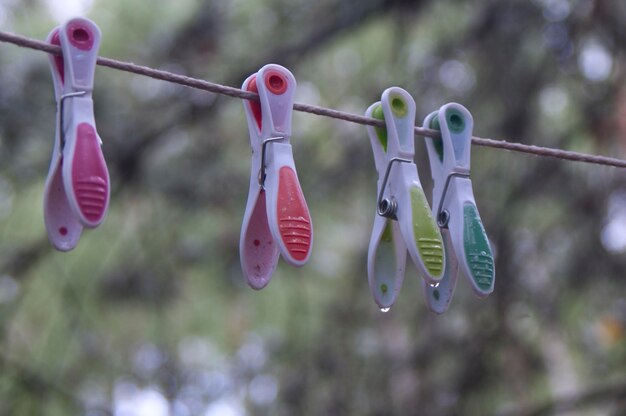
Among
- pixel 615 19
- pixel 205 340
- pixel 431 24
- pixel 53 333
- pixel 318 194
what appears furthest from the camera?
pixel 205 340

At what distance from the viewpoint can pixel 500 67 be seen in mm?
3111

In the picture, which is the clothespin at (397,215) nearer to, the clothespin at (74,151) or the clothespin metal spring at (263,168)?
the clothespin metal spring at (263,168)

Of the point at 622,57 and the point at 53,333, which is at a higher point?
the point at 622,57

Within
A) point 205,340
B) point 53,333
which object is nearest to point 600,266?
point 53,333

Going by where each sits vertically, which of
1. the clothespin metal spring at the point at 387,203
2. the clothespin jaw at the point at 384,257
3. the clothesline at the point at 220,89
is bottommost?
the clothespin jaw at the point at 384,257

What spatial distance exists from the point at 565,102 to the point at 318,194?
1.01 m

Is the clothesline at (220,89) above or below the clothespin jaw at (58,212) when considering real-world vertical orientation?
above

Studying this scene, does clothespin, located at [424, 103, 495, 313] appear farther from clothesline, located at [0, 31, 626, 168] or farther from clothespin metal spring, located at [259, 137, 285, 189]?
clothespin metal spring, located at [259, 137, 285, 189]

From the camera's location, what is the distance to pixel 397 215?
3.77 ft

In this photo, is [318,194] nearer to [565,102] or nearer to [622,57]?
[565,102]

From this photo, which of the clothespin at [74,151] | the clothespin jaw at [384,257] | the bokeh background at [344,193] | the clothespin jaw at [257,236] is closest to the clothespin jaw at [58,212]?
the clothespin at [74,151]

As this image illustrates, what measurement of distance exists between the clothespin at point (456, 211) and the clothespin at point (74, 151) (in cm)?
45

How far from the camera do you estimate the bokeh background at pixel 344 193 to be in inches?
117

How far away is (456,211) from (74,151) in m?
0.49
